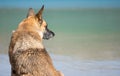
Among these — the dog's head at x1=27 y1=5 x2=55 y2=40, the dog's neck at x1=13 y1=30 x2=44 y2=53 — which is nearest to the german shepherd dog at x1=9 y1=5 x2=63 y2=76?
the dog's neck at x1=13 y1=30 x2=44 y2=53

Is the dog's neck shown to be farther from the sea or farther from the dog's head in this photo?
the sea

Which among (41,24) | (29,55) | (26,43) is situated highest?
(41,24)

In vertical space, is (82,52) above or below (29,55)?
above

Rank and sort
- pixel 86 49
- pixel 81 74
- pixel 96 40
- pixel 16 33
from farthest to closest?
pixel 96 40
pixel 86 49
pixel 81 74
pixel 16 33

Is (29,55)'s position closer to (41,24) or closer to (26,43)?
(26,43)

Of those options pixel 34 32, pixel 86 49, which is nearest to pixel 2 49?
pixel 86 49

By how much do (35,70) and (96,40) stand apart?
8.04m

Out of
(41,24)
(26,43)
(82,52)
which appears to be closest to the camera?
(26,43)

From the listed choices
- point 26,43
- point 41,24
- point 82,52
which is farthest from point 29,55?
point 82,52

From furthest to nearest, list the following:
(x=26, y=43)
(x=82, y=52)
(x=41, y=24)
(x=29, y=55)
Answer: (x=82, y=52) < (x=41, y=24) < (x=26, y=43) < (x=29, y=55)

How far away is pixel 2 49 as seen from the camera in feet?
40.8

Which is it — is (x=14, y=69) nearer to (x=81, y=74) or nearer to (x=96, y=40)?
(x=81, y=74)

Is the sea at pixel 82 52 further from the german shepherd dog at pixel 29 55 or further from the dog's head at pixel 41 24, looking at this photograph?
the german shepherd dog at pixel 29 55

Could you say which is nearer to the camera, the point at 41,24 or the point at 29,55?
the point at 29,55
